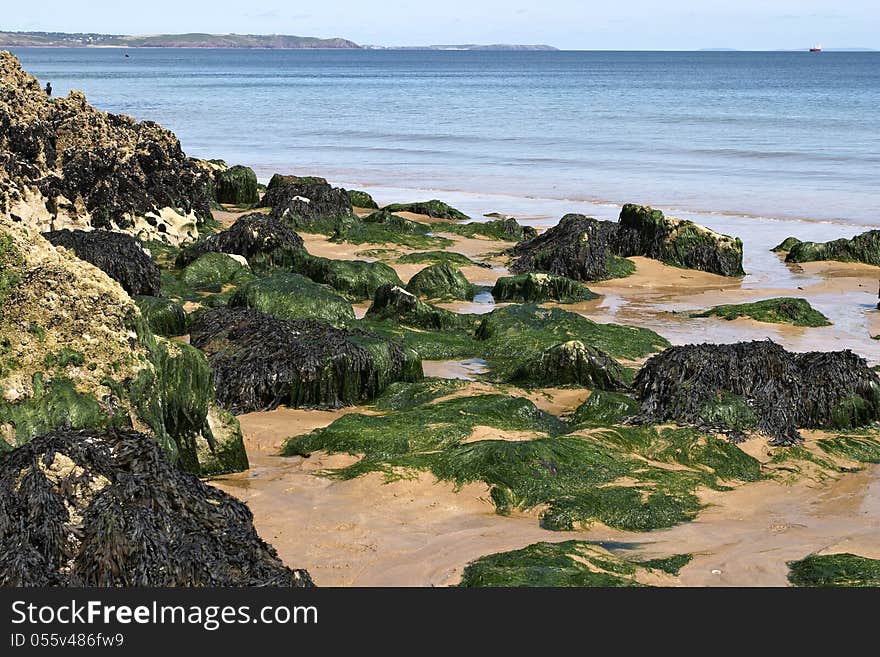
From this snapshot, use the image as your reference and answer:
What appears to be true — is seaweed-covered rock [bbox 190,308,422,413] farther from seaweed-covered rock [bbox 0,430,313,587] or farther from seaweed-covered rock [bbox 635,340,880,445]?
seaweed-covered rock [bbox 0,430,313,587]

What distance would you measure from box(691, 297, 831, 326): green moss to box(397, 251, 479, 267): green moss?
13.3 feet

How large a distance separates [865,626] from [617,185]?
23678 mm

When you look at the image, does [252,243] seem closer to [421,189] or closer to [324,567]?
[324,567]

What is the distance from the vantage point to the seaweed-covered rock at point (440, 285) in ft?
41.9

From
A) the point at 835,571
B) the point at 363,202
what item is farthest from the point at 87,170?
the point at 835,571

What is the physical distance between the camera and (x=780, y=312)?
1197 cm

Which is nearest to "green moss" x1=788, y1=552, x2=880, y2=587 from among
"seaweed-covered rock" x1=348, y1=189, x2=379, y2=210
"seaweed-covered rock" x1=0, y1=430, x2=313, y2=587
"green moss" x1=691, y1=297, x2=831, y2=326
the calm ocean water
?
"seaweed-covered rock" x1=0, y1=430, x2=313, y2=587

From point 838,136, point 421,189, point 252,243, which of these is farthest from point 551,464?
point 838,136

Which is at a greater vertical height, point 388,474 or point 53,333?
point 53,333

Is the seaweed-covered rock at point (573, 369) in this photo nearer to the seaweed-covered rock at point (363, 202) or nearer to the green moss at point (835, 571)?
the green moss at point (835, 571)

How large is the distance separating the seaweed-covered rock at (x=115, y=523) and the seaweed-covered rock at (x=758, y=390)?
3901 millimetres

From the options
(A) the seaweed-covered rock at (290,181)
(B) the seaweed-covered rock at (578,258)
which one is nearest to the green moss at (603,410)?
(B) the seaweed-covered rock at (578,258)

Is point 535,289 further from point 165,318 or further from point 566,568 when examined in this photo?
point 566,568

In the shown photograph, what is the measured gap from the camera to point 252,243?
14.1 meters
